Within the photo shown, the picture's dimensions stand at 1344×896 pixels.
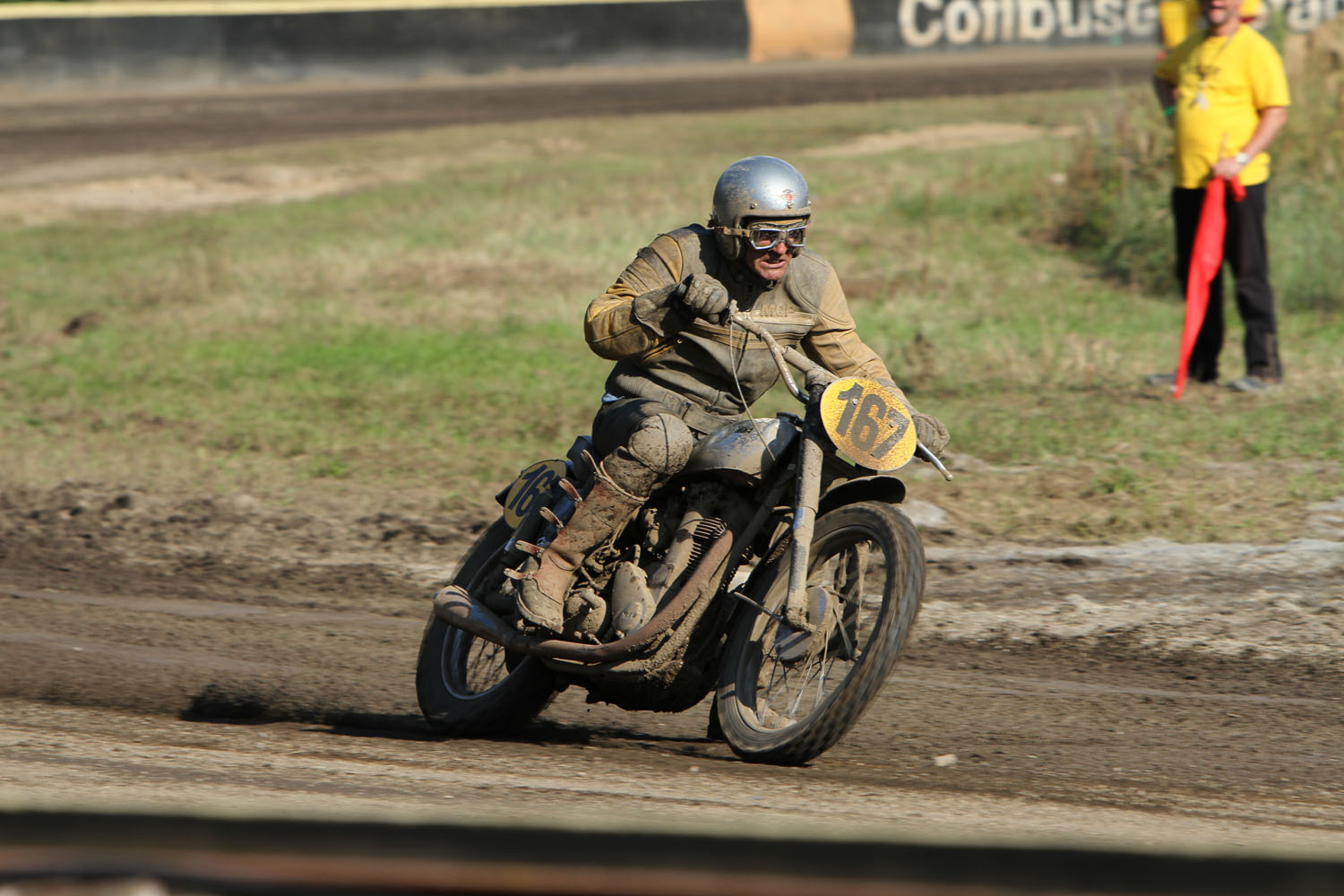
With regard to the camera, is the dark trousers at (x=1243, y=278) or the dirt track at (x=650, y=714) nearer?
the dirt track at (x=650, y=714)

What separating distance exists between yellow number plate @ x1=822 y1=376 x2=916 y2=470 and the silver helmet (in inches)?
23.2

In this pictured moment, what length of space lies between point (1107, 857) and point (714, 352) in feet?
11.4

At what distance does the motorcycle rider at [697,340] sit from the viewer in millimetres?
4797

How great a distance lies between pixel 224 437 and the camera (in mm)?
9641

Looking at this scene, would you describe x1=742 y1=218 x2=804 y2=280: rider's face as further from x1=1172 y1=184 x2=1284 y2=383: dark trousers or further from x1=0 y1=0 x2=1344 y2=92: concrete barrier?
x1=0 y1=0 x2=1344 y2=92: concrete barrier

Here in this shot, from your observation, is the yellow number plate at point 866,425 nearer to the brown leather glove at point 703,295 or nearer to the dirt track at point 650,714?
the brown leather glove at point 703,295

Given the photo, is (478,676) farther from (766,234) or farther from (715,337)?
(766,234)

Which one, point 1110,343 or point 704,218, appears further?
point 704,218

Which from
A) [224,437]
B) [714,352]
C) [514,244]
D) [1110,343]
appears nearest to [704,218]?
[514,244]

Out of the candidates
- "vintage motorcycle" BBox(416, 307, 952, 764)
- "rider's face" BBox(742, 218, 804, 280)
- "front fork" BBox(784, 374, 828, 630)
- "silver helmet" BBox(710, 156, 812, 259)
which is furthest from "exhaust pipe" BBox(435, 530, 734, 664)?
"silver helmet" BBox(710, 156, 812, 259)

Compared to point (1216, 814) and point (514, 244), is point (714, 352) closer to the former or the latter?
point (1216, 814)

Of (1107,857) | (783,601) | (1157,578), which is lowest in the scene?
(1157,578)

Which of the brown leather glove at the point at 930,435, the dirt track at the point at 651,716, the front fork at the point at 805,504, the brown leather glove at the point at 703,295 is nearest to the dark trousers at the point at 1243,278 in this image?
the dirt track at the point at 651,716

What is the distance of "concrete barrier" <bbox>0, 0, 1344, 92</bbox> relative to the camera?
87.9ft
